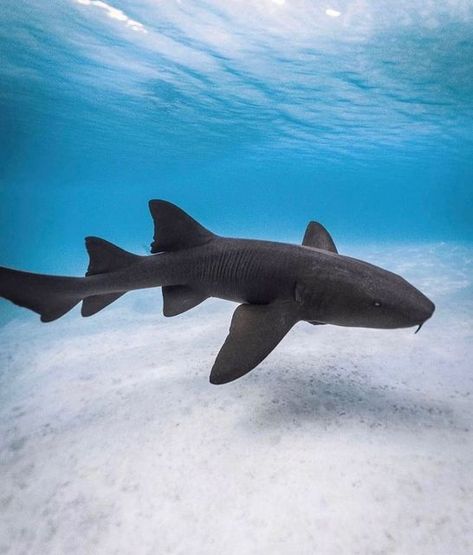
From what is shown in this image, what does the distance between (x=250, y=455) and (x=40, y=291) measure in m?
2.82

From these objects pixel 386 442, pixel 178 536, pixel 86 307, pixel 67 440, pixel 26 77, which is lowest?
pixel 67 440

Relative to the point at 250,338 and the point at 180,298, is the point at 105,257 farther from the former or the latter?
the point at 250,338

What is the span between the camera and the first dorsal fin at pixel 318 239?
4.54m

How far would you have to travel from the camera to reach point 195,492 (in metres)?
3.14

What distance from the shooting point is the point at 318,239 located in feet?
15.1

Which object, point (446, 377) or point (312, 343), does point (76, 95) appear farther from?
point (446, 377)

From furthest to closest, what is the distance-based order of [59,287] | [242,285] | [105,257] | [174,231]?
[105,257]
[174,231]
[59,287]
[242,285]

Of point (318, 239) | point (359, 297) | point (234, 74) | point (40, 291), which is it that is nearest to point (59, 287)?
point (40, 291)

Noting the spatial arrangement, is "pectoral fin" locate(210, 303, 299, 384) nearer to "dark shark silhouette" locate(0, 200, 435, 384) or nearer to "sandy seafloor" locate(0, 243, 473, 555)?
→ "dark shark silhouette" locate(0, 200, 435, 384)

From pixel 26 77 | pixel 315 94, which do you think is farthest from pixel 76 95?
pixel 315 94

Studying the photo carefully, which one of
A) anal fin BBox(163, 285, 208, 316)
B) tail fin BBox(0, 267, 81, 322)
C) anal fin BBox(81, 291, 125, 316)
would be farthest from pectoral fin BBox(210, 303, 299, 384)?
tail fin BBox(0, 267, 81, 322)

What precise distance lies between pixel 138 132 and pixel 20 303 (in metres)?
31.0

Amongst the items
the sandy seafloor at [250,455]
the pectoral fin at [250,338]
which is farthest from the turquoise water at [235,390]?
the pectoral fin at [250,338]

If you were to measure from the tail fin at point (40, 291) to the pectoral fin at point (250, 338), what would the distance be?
204 cm
